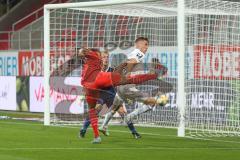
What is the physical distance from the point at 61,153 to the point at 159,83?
7269 millimetres

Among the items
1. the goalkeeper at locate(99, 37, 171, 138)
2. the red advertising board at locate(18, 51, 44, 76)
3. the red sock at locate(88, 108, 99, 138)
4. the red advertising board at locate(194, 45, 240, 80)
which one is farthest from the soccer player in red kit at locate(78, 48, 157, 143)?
the red advertising board at locate(18, 51, 44, 76)

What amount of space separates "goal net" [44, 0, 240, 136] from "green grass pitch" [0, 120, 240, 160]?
1.09 meters

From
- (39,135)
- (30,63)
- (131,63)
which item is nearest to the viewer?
(131,63)

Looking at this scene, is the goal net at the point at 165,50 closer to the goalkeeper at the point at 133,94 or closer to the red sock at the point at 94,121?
the goalkeeper at the point at 133,94

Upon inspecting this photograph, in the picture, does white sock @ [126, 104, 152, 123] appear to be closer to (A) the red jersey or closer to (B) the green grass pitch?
(B) the green grass pitch

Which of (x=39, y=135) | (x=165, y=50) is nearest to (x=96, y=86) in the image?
(x=39, y=135)

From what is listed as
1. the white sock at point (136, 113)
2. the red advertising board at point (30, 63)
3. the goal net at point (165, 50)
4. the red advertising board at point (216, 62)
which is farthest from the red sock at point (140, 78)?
the red advertising board at point (30, 63)

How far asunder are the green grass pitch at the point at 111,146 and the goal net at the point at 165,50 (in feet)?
3.58

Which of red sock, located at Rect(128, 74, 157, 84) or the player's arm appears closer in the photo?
the player's arm

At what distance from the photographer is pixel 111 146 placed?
15.2 meters

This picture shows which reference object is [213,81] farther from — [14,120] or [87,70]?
[14,120]

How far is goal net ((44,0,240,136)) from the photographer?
18.1m

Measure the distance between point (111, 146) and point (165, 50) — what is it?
682cm

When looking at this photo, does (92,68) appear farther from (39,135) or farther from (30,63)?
(30,63)
